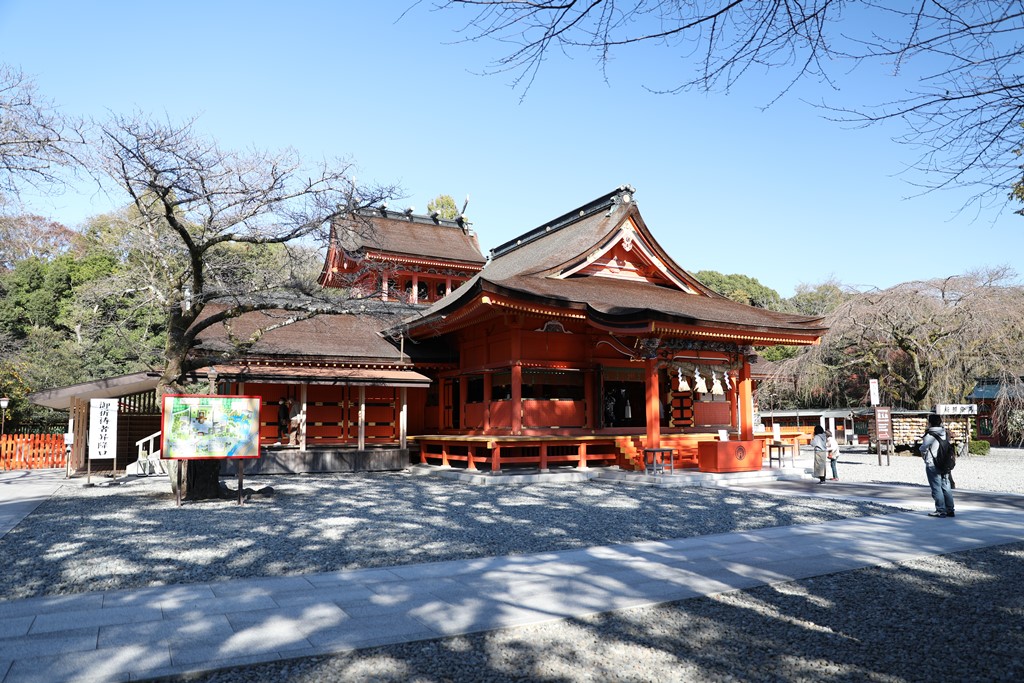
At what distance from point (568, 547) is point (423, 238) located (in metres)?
22.8

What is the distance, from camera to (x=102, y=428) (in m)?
15.2

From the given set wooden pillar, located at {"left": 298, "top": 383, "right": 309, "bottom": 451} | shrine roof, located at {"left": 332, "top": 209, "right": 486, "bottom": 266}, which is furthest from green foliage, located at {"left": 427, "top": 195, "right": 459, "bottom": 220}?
wooden pillar, located at {"left": 298, "top": 383, "right": 309, "bottom": 451}

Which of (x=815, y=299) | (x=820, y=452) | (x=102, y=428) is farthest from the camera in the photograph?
(x=815, y=299)

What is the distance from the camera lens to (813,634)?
4988 mm

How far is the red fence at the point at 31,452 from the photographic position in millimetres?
23500

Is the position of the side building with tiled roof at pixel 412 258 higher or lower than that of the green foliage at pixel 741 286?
lower

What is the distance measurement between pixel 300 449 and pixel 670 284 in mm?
12686

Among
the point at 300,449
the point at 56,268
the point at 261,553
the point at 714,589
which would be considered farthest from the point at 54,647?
the point at 56,268

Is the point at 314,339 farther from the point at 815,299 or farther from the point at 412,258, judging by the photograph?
the point at 815,299

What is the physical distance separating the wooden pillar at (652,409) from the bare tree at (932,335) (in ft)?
46.5

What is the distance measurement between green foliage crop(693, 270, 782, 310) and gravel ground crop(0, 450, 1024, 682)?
47.9 meters

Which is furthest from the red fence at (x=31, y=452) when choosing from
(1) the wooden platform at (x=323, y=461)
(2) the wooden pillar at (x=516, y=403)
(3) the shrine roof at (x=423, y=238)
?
(2) the wooden pillar at (x=516, y=403)

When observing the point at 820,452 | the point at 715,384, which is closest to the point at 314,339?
the point at 715,384

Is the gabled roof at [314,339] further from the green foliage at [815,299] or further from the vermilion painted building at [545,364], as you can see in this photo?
the green foliage at [815,299]
